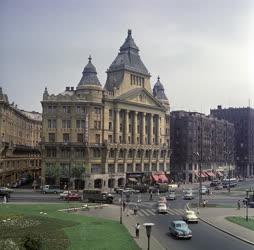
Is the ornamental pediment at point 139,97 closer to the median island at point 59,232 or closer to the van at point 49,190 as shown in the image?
the van at point 49,190

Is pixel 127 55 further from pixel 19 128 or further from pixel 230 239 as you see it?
pixel 230 239

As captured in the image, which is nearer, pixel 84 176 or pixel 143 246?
pixel 143 246

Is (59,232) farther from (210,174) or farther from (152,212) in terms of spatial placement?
(210,174)

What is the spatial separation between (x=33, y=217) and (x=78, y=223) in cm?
607

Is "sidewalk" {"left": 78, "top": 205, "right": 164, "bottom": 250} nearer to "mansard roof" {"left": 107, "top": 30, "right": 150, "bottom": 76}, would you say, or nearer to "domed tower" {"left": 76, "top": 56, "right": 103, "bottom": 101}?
"domed tower" {"left": 76, "top": 56, "right": 103, "bottom": 101}

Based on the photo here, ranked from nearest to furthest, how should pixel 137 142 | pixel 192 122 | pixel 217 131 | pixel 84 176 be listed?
pixel 84 176 → pixel 137 142 → pixel 192 122 → pixel 217 131

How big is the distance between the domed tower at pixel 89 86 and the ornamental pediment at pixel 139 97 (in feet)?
22.9

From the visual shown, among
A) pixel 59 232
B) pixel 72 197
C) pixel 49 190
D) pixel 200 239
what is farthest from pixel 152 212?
pixel 49 190

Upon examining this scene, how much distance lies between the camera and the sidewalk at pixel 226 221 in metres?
50.3

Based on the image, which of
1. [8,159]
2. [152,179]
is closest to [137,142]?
[152,179]

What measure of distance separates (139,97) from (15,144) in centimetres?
3708

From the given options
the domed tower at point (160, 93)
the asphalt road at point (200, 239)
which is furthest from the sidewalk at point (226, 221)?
the domed tower at point (160, 93)

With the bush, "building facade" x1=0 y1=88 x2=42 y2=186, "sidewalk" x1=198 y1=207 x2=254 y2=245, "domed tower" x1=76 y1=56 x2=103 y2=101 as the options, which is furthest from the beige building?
the bush

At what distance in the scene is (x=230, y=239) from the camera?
4844 centimetres
